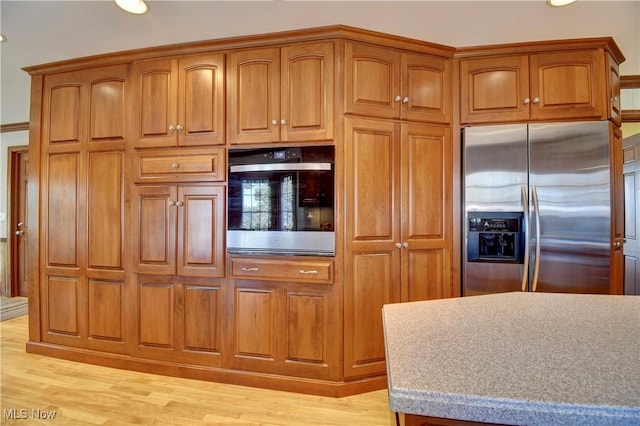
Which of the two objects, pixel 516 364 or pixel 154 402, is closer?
pixel 516 364

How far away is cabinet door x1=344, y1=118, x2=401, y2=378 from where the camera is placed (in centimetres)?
A: 205

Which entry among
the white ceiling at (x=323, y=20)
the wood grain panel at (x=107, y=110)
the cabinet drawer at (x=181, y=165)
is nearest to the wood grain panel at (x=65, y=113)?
the wood grain panel at (x=107, y=110)

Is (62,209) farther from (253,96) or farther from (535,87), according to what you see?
(535,87)

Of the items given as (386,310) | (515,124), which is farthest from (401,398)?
(515,124)

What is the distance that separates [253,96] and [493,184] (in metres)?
1.76

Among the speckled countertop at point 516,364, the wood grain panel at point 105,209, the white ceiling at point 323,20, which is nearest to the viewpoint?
the speckled countertop at point 516,364

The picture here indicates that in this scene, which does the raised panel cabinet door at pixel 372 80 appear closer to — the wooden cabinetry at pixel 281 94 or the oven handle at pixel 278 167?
the wooden cabinetry at pixel 281 94

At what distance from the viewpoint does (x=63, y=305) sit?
250 centimetres

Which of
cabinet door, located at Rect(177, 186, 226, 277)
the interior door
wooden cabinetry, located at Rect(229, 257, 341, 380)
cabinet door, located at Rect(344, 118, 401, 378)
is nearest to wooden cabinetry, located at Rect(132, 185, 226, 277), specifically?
cabinet door, located at Rect(177, 186, 226, 277)

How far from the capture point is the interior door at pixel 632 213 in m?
3.28

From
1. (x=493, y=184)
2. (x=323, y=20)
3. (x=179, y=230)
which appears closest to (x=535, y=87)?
(x=493, y=184)

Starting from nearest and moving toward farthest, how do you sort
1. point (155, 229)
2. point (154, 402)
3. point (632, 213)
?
point (154, 402), point (155, 229), point (632, 213)

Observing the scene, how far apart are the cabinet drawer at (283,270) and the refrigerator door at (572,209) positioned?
4.66 ft

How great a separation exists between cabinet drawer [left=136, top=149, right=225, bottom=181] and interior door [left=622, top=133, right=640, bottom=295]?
13.5ft
